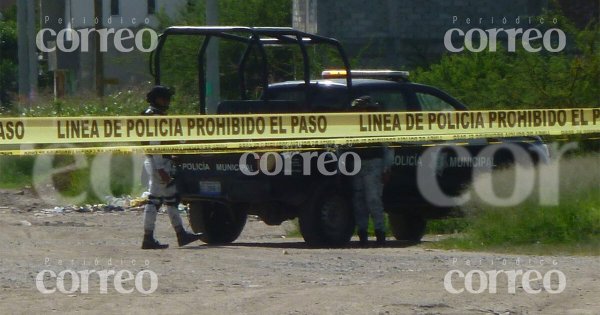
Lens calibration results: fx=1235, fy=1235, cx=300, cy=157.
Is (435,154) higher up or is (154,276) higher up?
(435,154)

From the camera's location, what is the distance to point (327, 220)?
1292cm

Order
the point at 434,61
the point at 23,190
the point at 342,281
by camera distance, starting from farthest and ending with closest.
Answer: the point at 434,61
the point at 23,190
the point at 342,281

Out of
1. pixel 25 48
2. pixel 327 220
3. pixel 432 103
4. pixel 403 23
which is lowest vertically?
pixel 327 220

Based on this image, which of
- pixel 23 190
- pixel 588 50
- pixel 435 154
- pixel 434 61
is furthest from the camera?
pixel 434 61

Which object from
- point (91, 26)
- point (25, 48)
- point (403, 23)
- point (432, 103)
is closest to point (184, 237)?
point (432, 103)

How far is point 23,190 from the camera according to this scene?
21.7 metres

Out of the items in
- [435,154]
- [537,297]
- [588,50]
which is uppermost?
[588,50]

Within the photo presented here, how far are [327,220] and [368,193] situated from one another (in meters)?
0.55

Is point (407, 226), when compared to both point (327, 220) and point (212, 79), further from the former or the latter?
point (212, 79)

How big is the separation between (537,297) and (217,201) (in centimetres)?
476

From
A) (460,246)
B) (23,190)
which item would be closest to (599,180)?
(460,246)

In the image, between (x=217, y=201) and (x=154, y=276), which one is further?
(x=217, y=201)

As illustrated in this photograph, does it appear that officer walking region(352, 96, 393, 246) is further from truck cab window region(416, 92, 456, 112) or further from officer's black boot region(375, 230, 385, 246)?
truck cab window region(416, 92, 456, 112)

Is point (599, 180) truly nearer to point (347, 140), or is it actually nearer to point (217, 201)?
point (347, 140)
